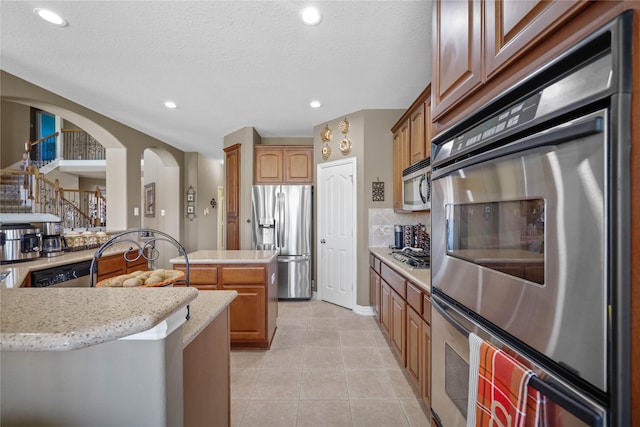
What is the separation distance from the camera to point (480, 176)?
88 centimetres

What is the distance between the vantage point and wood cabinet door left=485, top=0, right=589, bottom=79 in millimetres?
626

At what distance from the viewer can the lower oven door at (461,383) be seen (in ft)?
1.84

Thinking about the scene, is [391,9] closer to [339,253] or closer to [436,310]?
[436,310]

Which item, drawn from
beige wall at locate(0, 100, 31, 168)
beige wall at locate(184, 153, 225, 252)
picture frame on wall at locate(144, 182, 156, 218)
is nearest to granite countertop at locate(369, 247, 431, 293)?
beige wall at locate(184, 153, 225, 252)

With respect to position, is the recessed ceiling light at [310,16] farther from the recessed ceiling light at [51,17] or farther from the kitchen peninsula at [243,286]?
the kitchen peninsula at [243,286]

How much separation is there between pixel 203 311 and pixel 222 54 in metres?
2.28

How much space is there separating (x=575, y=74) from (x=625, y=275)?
0.42 m

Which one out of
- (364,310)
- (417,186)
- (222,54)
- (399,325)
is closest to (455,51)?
(417,186)

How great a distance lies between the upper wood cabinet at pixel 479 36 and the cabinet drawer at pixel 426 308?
3.36 ft

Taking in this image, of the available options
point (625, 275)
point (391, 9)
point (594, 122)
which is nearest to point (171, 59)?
point (391, 9)

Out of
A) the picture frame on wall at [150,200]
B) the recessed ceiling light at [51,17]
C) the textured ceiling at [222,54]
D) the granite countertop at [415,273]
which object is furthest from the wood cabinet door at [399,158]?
the picture frame on wall at [150,200]

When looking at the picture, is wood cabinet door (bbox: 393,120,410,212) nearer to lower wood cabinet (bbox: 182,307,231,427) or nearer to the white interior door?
the white interior door

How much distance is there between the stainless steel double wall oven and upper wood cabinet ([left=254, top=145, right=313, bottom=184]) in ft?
11.7

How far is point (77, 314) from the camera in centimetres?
57
